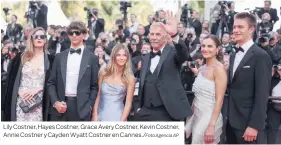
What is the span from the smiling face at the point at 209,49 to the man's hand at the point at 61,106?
0.95m

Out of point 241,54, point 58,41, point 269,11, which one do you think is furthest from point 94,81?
point 269,11

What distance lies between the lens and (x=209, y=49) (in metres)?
3.07

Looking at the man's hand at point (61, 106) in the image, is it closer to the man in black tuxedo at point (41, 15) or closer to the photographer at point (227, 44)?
the photographer at point (227, 44)

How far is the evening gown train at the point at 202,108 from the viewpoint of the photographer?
3047 millimetres

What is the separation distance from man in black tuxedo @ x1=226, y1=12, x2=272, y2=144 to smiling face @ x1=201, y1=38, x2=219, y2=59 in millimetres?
201

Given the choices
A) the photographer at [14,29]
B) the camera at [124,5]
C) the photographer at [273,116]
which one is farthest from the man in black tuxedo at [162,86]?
the photographer at [14,29]

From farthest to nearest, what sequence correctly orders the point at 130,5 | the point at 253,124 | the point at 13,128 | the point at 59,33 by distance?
1. the point at 130,5
2. the point at 59,33
3. the point at 13,128
4. the point at 253,124

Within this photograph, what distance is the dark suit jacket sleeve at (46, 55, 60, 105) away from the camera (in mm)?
3174

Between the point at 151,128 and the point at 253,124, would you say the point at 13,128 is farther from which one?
the point at 253,124

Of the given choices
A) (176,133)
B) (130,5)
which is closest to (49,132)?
(176,133)

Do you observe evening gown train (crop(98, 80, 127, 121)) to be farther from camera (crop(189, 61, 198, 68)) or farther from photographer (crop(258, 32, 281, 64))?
photographer (crop(258, 32, 281, 64))

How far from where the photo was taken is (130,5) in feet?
Answer: 19.2

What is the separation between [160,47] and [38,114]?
954mm
